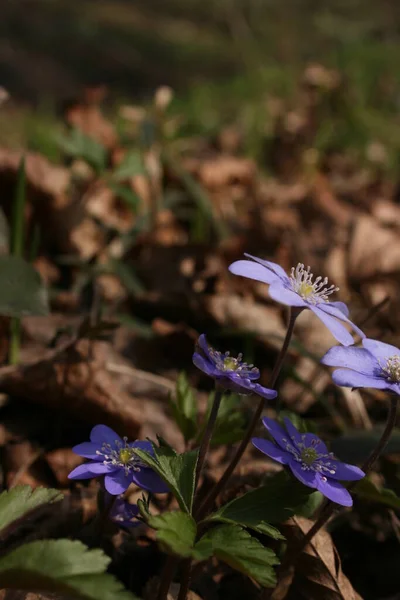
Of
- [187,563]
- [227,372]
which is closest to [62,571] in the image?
[187,563]

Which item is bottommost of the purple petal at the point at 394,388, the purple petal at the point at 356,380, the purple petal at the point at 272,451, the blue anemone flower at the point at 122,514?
the blue anemone flower at the point at 122,514

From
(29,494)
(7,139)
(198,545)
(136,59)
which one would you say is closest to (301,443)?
(198,545)

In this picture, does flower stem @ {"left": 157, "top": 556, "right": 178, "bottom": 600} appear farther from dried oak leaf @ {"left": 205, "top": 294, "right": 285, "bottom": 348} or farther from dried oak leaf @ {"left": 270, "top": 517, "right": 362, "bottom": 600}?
dried oak leaf @ {"left": 205, "top": 294, "right": 285, "bottom": 348}

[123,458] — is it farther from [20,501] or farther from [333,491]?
[333,491]

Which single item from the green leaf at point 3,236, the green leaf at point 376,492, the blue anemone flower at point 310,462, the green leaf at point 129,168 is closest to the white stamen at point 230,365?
the blue anemone flower at point 310,462

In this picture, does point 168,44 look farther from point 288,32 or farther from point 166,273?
point 166,273

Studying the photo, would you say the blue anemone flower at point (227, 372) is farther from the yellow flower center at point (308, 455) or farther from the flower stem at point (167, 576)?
the flower stem at point (167, 576)

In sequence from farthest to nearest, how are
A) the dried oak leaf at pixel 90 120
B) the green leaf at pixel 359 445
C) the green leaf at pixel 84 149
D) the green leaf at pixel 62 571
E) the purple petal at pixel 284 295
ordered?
the dried oak leaf at pixel 90 120 → the green leaf at pixel 84 149 → the green leaf at pixel 359 445 → the purple petal at pixel 284 295 → the green leaf at pixel 62 571

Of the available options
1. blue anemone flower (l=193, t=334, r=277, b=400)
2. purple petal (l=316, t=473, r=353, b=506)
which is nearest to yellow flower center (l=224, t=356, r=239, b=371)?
blue anemone flower (l=193, t=334, r=277, b=400)
